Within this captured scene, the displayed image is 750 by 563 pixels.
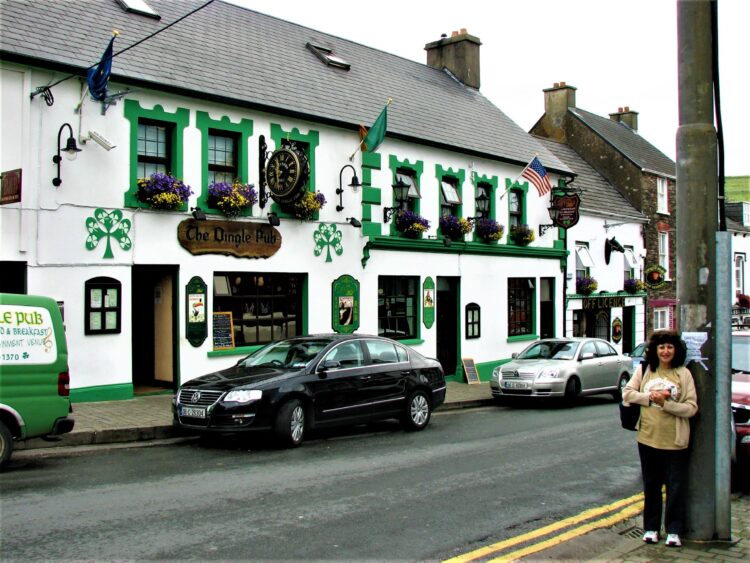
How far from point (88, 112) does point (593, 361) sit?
12141mm

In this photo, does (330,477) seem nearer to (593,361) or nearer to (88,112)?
(88,112)

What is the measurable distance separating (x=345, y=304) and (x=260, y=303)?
95.6 inches

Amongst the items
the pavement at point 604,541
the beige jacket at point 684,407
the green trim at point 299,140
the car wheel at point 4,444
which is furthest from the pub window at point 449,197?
the beige jacket at point 684,407

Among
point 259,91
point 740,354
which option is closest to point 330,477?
point 740,354

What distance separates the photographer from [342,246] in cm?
1805

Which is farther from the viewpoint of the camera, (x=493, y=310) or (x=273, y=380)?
(x=493, y=310)

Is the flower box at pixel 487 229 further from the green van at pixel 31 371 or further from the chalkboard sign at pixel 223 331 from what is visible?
the green van at pixel 31 371

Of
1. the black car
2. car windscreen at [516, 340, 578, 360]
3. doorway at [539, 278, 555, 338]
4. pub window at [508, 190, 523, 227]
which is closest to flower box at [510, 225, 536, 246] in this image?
pub window at [508, 190, 523, 227]

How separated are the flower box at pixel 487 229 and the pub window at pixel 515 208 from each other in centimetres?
158

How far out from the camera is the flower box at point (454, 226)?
20969mm

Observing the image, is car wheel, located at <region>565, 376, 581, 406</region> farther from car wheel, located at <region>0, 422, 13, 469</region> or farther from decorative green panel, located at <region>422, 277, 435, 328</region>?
car wheel, located at <region>0, 422, 13, 469</region>

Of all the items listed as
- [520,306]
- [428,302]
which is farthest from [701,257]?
[520,306]

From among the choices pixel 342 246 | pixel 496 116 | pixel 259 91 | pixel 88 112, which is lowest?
pixel 342 246

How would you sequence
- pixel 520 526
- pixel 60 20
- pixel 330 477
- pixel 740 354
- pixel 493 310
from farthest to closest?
pixel 493 310, pixel 60 20, pixel 740 354, pixel 330 477, pixel 520 526
